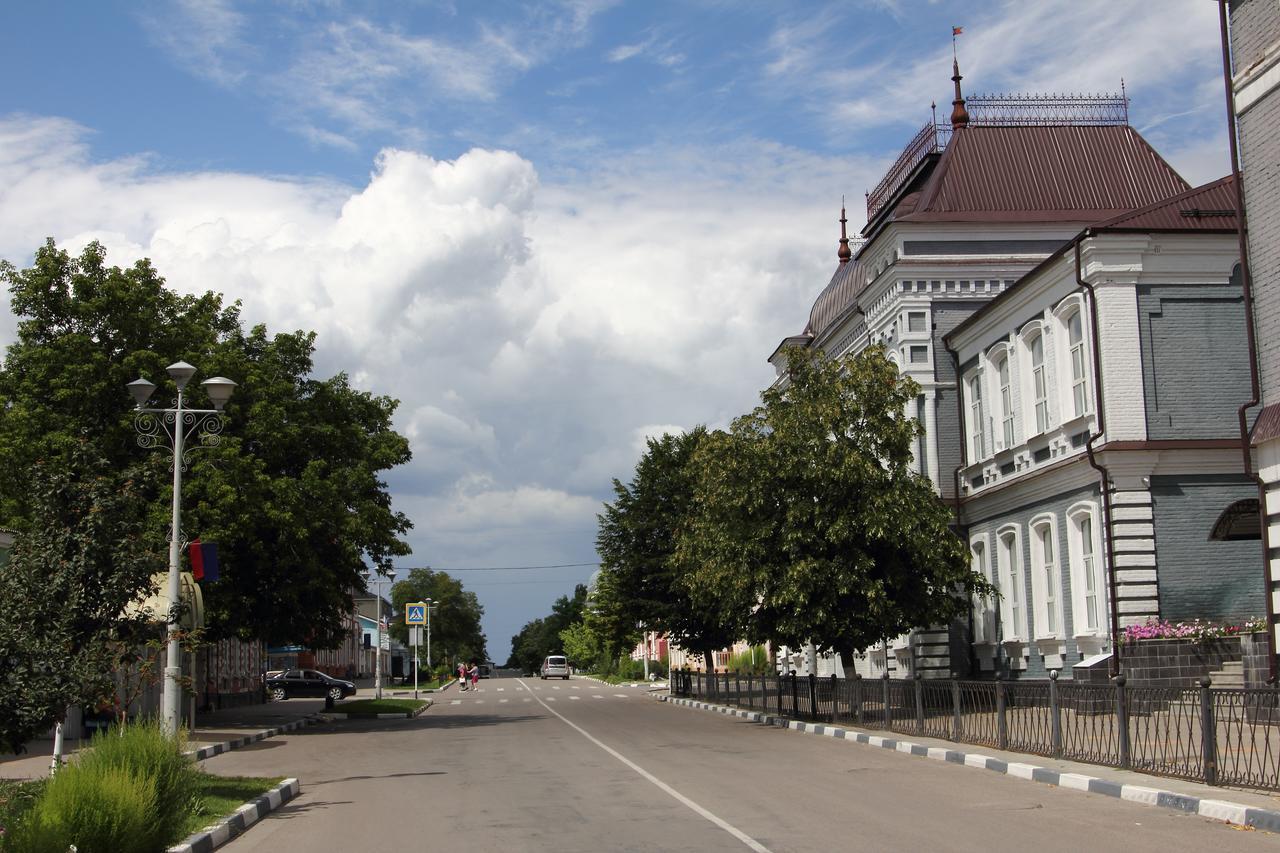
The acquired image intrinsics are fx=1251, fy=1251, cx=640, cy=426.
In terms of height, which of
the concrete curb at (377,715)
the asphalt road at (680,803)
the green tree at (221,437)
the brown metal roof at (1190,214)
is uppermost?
the brown metal roof at (1190,214)

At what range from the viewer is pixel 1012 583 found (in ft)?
98.6

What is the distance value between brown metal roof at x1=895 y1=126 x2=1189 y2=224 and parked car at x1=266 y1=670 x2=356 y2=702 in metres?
34.8

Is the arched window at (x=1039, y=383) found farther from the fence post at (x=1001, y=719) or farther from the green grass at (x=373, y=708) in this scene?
the green grass at (x=373, y=708)

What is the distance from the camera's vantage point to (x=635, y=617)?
146ft

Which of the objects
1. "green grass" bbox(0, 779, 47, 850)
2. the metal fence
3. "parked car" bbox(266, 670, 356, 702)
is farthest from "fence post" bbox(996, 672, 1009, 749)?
"parked car" bbox(266, 670, 356, 702)

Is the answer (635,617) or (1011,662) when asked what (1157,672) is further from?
(635,617)

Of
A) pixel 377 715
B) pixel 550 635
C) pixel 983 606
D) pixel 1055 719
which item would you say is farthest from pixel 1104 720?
pixel 550 635

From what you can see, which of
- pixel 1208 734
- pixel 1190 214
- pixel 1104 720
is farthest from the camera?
pixel 1190 214

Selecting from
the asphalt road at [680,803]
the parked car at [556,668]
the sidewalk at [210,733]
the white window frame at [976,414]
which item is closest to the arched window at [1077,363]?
the white window frame at [976,414]

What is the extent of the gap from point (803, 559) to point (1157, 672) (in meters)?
6.88

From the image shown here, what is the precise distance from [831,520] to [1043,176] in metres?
15.0

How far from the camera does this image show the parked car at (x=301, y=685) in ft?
186

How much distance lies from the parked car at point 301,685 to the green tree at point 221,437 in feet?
82.1

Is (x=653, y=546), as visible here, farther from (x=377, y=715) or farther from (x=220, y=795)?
(x=220, y=795)
